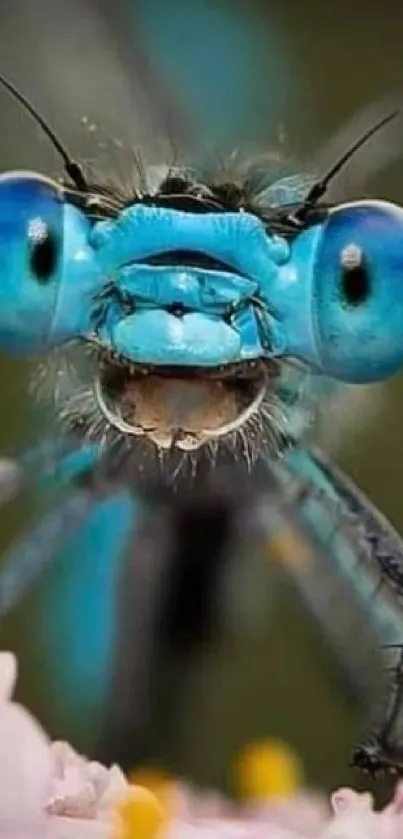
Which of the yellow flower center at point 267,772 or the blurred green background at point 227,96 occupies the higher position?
the blurred green background at point 227,96

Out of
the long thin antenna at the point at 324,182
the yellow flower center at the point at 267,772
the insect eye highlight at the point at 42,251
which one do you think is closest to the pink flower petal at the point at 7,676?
the yellow flower center at the point at 267,772

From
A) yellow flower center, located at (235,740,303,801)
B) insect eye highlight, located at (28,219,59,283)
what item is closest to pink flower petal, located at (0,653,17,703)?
yellow flower center, located at (235,740,303,801)

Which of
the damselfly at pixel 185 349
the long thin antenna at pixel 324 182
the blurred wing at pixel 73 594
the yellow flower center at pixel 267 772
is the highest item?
the long thin antenna at pixel 324 182

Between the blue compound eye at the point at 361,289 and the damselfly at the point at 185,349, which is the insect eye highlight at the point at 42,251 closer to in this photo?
the damselfly at the point at 185,349

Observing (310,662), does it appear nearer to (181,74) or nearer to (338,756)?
(338,756)

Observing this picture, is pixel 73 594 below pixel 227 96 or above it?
below

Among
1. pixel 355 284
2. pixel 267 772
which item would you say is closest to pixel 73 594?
pixel 267 772

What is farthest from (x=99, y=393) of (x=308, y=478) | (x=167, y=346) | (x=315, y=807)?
(x=315, y=807)

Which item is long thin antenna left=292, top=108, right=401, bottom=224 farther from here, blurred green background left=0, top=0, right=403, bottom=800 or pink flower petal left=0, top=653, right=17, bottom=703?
pink flower petal left=0, top=653, right=17, bottom=703

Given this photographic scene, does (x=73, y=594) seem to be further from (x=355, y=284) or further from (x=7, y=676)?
(x=355, y=284)
